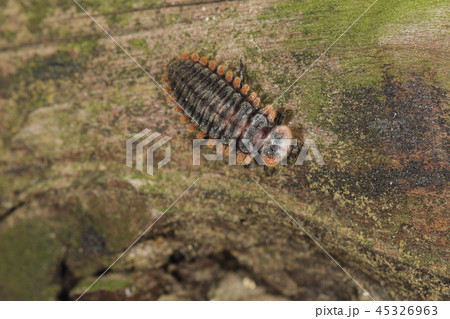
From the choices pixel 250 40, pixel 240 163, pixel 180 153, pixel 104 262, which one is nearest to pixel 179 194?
pixel 180 153

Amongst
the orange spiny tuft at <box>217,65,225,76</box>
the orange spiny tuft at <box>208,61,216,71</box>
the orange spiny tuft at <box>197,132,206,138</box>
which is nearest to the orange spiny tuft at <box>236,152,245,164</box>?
the orange spiny tuft at <box>197,132,206,138</box>

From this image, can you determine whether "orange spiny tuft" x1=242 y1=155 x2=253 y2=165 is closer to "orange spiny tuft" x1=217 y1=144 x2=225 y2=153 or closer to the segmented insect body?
the segmented insect body

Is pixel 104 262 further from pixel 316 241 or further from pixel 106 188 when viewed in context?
pixel 316 241

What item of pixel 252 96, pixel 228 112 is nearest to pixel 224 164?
pixel 228 112

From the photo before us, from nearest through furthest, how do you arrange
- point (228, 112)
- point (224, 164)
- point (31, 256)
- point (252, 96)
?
1. point (228, 112)
2. point (252, 96)
3. point (224, 164)
4. point (31, 256)

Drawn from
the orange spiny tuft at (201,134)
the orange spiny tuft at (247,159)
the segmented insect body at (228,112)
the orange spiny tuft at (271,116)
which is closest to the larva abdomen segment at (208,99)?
the segmented insect body at (228,112)

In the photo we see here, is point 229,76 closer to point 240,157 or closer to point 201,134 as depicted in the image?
point 201,134
